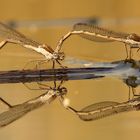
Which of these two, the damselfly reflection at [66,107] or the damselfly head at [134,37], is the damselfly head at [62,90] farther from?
the damselfly head at [134,37]

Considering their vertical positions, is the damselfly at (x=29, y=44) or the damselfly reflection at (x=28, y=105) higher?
the damselfly at (x=29, y=44)

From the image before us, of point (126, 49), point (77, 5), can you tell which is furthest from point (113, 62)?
point (77, 5)

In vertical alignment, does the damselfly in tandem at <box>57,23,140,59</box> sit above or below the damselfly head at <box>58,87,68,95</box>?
above

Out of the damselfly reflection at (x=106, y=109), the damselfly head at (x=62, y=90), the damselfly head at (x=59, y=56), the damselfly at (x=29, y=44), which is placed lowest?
the damselfly reflection at (x=106, y=109)

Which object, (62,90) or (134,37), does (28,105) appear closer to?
(62,90)

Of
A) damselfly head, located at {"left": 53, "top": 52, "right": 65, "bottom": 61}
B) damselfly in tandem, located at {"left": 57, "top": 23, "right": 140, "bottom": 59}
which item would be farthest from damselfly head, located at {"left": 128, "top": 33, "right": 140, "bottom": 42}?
damselfly head, located at {"left": 53, "top": 52, "right": 65, "bottom": 61}

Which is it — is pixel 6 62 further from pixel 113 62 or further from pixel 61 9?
pixel 61 9

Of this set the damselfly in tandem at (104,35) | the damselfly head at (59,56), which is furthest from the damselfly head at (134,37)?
the damselfly head at (59,56)

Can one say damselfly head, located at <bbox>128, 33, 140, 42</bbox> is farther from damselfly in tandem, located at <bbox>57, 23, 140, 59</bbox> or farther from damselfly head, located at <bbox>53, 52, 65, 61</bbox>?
damselfly head, located at <bbox>53, 52, 65, 61</bbox>
